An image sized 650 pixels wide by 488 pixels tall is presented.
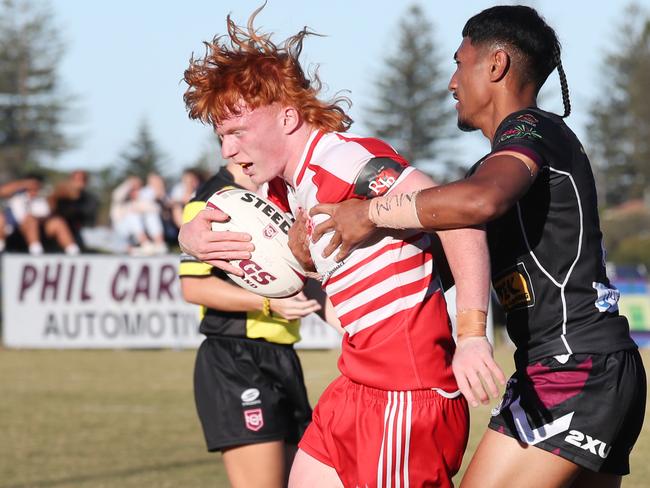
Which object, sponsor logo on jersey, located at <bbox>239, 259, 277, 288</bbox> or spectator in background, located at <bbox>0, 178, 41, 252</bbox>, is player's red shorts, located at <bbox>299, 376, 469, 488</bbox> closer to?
sponsor logo on jersey, located at <bbox>239, 259, 277, 288</bbox>

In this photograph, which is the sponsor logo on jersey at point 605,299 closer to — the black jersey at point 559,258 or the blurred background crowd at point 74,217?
the black jersey at point 559,258

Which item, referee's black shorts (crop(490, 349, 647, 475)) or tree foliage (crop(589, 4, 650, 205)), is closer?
referee's black shorts (crop(490, 349, 647, 475))

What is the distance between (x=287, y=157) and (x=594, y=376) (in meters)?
1.27

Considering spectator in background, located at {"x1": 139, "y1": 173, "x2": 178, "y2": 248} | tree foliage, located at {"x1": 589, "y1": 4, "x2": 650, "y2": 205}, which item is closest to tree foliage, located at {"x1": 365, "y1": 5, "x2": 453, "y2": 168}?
tree foliage, located at {"x1": 589, "y1": 4, "x2": 650, "y2": 205}

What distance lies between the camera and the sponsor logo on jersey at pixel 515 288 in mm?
3832

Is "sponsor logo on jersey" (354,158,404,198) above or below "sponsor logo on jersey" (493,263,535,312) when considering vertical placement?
above

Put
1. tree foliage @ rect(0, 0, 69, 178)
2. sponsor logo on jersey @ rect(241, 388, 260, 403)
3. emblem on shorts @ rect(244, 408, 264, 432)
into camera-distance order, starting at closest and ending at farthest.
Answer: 1. emblem on shorts @ rect(244, 408, 264, 432)
2. sponsor logo on jersey @ rect(241, 388, 260, 403)
3. tree foliage @ rect(0, 0, 69, 178)

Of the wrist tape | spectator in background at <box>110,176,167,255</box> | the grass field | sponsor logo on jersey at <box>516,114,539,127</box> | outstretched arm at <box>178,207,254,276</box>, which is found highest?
sponsor logo on jersey at <box>516,114,539,127</box>

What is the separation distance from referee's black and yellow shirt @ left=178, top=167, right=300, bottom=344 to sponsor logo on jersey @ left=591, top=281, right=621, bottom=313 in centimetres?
218

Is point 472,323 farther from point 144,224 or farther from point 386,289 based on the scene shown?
→ point 144,224

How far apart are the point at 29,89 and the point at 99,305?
58656 millimetres

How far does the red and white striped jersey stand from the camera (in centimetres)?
377

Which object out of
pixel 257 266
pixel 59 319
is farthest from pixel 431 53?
pixel 257 266

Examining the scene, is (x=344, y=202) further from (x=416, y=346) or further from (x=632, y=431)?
(x=632, y=431)
